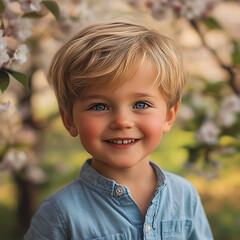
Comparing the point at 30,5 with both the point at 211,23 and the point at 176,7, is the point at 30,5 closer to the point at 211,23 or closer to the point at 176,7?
the point at 176,7

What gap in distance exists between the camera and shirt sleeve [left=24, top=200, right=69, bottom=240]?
4.12 ft

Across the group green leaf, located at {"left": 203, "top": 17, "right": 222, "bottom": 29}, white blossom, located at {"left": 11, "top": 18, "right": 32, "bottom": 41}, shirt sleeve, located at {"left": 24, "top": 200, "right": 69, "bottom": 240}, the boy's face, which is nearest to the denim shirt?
shirt sleeve, located at {"left": 24, "top": 200, "right": 69, "bottom": 240}

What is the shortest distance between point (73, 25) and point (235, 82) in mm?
1074

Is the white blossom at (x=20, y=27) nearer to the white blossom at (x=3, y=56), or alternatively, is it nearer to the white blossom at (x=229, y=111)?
the white blossom at (x=3, y=56)

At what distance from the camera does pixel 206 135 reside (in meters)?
2.20

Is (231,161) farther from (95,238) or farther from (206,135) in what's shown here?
(95,238)

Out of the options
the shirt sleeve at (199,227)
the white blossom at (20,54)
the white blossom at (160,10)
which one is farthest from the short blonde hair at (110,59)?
the white blossom at (160,10)

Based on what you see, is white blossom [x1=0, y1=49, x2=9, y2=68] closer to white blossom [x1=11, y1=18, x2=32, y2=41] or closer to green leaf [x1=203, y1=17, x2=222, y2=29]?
white blossom [x1=11, y1=18, x2=32, y2=41]

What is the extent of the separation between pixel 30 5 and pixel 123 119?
588mm

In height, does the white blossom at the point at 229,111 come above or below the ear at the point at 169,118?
below

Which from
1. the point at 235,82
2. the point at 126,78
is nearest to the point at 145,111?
the point at 126,78

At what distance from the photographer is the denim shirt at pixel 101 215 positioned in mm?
1255

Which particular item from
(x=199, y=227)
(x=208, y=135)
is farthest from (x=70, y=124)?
(x=208, y=135)

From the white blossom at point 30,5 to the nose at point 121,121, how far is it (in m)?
0.54
